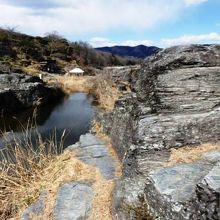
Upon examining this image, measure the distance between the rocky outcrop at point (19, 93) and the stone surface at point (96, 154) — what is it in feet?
48.8

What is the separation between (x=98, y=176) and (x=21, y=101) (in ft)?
62.1

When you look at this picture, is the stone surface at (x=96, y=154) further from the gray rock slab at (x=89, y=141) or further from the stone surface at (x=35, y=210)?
the stone surface at (x=35, y=210)

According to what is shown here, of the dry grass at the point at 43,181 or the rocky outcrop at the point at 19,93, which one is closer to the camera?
the dry grass at the point at 43,181

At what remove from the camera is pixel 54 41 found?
219ft

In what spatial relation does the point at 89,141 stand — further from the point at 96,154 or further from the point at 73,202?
the point at 73,202

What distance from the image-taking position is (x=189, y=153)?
638 cm

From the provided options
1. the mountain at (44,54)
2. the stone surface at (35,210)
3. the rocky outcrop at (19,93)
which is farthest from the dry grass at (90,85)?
the stone surface at (35,210)

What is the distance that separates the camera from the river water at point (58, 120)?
1720 cm

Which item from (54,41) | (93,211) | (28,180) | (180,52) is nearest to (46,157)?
(28,180)

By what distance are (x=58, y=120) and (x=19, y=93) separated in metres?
5.89

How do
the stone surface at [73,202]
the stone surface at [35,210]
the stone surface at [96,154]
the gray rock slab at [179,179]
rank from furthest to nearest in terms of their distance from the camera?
the stone surface at [96,154], the stone surface at [35,210], the stone surface at [73,202], the gray rock slab at [179,179]

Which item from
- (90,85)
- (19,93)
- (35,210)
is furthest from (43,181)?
(90,85)

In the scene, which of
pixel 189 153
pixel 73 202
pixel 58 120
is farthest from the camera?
pixel 58 120

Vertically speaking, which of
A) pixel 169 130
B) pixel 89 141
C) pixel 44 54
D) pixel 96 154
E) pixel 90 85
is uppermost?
pixel 169 130
